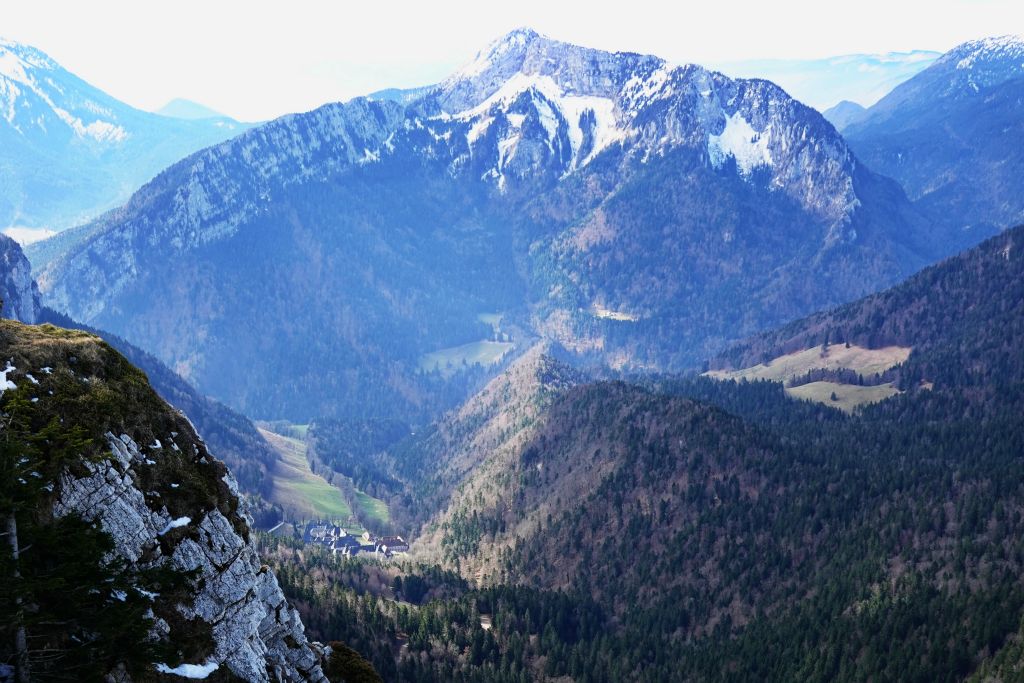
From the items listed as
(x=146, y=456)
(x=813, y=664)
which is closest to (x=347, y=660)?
(x=146, y=456)

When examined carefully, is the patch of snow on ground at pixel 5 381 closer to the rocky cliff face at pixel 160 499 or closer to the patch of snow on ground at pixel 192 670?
the rocky cliff face at pixel 160 499

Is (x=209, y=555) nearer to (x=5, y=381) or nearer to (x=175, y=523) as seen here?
(x=175, y=523)

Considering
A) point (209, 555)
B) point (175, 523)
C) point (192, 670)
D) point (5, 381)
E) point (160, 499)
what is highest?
point (5, 381)

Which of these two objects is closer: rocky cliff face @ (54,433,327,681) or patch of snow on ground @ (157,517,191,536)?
rocky cliff face @ (54,433,327,681)

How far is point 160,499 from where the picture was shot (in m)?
76.9

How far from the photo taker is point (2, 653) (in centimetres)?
5859

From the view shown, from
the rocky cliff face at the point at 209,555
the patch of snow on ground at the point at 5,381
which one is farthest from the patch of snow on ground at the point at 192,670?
the patch of snow on ground at the point at 5,381

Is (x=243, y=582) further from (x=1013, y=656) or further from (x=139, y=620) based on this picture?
(x=1013, y=656)

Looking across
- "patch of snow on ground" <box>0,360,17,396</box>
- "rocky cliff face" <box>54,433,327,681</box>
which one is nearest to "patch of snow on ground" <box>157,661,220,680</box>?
"rocky cliff face" <box>54,433,327,681</box>

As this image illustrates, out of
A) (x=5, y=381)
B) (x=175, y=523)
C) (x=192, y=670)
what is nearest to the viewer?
(x=192, y=670)

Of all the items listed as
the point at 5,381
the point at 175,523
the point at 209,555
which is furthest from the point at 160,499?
the point at 5,381

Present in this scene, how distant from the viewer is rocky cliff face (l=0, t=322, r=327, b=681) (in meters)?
72.0

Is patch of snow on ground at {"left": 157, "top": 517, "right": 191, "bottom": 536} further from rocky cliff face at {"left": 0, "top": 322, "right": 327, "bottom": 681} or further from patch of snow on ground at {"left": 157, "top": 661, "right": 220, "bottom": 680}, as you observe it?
patch of snow on ground at {"left": 157, "top": 661, "right": 220, "bottom": 680}

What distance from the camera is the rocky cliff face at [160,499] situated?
72.0 metres
